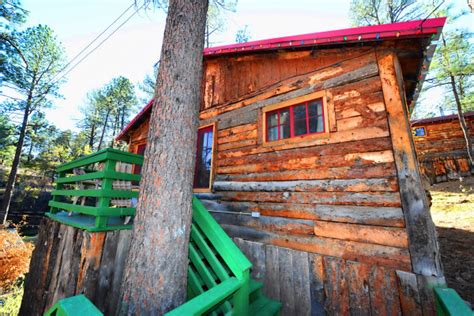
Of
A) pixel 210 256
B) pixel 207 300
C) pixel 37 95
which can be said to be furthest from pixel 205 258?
pixel 37 95

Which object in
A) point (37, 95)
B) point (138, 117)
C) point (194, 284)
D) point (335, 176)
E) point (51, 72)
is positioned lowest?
point (194, 284)

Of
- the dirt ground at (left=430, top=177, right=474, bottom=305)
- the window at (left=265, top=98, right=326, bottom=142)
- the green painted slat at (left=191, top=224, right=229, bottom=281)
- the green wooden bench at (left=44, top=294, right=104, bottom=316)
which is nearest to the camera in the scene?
the green wooden bench at (left=44, top=294, right=104, bottom=316)

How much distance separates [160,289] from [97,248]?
1.15m

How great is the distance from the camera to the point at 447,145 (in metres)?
11.3

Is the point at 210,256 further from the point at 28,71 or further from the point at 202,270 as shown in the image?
the point at 28,71

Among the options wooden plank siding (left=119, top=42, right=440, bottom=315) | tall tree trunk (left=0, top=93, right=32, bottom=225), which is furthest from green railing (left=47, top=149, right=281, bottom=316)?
tall tree trunk (left=0, top=93, right=32, bottom=225)

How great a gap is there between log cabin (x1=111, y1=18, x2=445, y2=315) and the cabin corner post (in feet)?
0.04

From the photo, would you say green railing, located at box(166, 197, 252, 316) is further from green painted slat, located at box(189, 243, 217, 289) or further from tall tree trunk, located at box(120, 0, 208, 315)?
tall tree trunk, located at box(120, 0, 208, 315)

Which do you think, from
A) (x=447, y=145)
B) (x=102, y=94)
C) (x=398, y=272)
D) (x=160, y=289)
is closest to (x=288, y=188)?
(x=398, y=272)

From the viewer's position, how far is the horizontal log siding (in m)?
2.74

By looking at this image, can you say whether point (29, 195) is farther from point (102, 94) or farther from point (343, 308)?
point (343, 308)

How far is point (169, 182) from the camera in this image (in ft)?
6.70

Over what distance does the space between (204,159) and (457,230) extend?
8.13m

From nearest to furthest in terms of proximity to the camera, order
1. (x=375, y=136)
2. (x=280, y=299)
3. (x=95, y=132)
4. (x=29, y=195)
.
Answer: (x=375, y=136)
(x=280, y=299)
(x=29, y=195)
(x=95, y=132)
